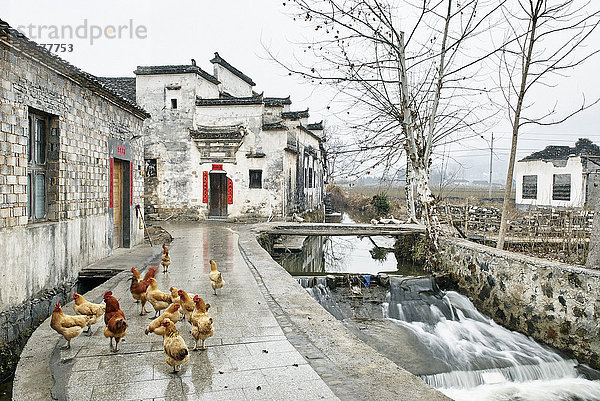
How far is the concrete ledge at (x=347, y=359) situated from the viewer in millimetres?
3658

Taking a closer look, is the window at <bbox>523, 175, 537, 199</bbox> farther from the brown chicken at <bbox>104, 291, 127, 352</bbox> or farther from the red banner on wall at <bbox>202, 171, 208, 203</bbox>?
the brown chicken at <bbox>104, 291, 127, 352</bbox>

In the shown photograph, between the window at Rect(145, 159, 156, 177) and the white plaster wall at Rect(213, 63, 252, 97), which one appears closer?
the window at Rect(145, 159, 156, 177)

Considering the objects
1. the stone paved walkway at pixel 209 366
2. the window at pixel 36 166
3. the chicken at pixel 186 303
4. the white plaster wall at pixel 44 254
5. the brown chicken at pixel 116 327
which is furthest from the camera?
the window at pixel 36 166

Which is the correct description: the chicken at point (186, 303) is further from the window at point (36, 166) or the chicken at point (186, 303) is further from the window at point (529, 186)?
the window at point (529, 186)

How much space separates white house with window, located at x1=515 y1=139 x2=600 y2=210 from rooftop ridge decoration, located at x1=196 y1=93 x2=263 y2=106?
1520 cm

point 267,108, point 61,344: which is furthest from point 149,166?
point 61,344

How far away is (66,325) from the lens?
4.42m

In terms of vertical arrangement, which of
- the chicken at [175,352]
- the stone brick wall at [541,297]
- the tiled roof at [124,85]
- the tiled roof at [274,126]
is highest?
the tiled roof at [124,85]

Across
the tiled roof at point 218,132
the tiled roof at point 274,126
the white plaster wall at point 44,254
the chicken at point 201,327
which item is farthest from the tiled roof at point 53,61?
the tiled roof at point 274,126

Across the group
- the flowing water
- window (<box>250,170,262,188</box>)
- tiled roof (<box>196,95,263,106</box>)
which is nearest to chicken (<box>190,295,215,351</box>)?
the flowing water

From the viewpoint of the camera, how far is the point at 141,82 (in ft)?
63.3

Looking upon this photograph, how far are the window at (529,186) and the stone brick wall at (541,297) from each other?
69.8 feet

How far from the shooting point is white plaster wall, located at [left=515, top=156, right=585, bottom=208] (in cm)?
2527

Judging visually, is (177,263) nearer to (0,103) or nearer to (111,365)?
(0,103)
